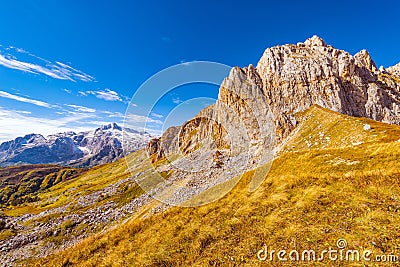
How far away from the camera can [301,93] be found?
114 m

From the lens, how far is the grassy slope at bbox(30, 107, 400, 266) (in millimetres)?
14031

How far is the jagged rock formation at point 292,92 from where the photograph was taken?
111 metres

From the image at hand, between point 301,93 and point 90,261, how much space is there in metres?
121
